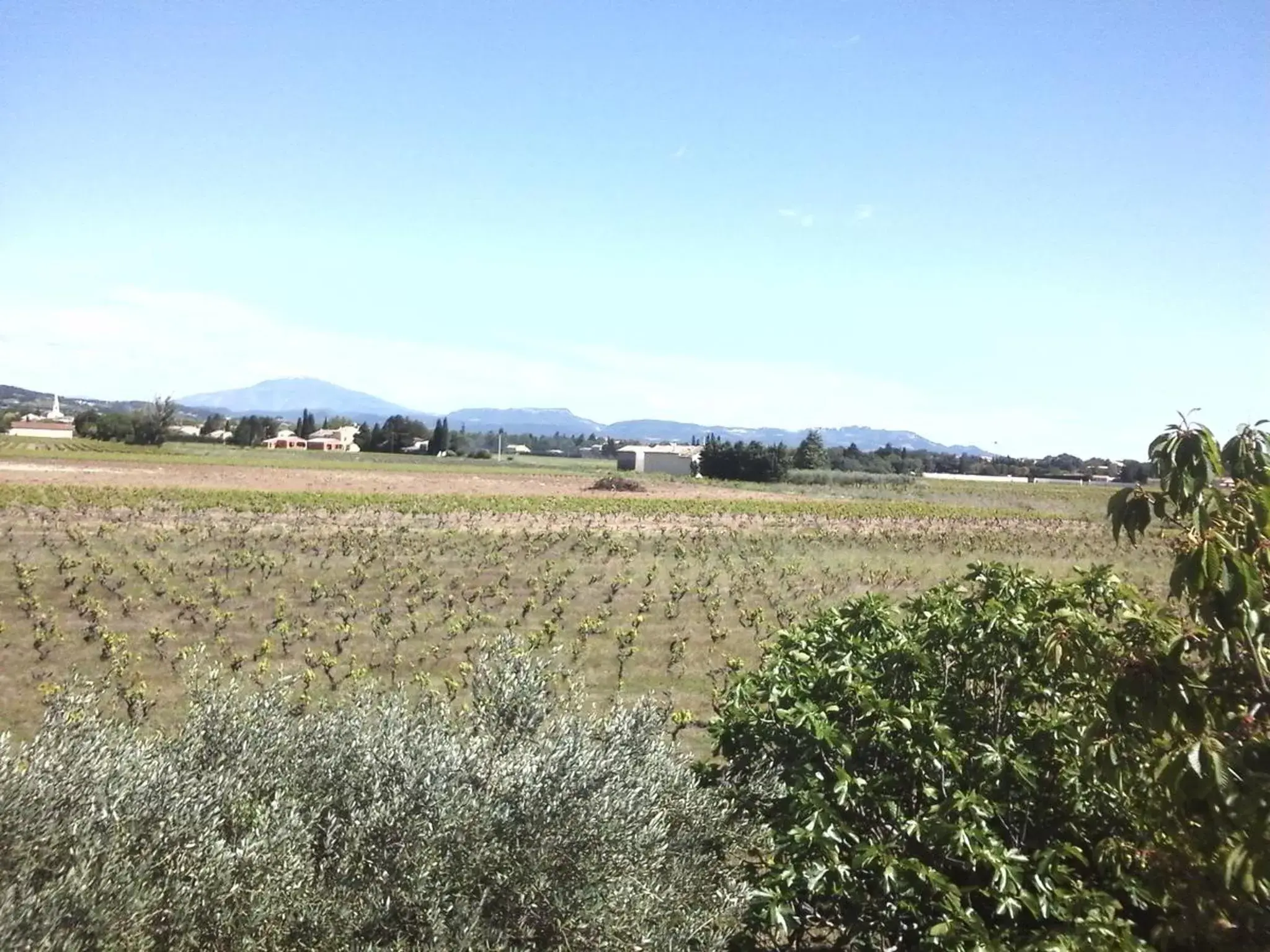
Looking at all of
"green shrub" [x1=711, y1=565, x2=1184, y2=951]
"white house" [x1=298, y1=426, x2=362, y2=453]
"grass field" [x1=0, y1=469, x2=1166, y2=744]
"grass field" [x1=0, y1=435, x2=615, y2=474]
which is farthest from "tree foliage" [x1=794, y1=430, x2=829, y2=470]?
"green shrub" [x1=711, y1=565, x2=1184, y2=951]

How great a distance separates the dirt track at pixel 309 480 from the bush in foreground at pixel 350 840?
3516 centimetres

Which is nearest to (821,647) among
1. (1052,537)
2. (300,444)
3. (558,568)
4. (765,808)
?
(765,808)

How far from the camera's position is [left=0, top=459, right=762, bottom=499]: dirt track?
3775cm

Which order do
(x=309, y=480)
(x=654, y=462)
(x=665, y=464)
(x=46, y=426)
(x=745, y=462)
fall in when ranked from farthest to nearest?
1. (x=654, y=462)
2. (x=665, y=464)
3. (x=46, y=426)
4. (x=745, y=462)
5. (x=309, y=480)

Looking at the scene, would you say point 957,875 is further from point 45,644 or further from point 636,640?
point 45,644

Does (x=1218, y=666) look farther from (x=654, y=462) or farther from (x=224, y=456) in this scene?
(x=654, y=462)

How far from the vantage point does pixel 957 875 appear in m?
4.26

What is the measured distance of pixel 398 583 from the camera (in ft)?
52.8

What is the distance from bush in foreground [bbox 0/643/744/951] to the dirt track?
35158 millimetres

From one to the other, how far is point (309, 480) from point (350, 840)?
44620 mm

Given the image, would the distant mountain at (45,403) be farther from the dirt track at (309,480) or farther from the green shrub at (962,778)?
the green shrub at (962,778)

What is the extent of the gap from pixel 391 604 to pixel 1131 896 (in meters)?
12.5

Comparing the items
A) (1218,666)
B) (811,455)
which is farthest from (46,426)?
(1218,666)

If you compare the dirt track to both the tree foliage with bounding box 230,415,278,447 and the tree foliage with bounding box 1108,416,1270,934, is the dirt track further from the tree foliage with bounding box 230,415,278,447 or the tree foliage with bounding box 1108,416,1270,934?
the tree foliage with bounding box 230,415,278,447
